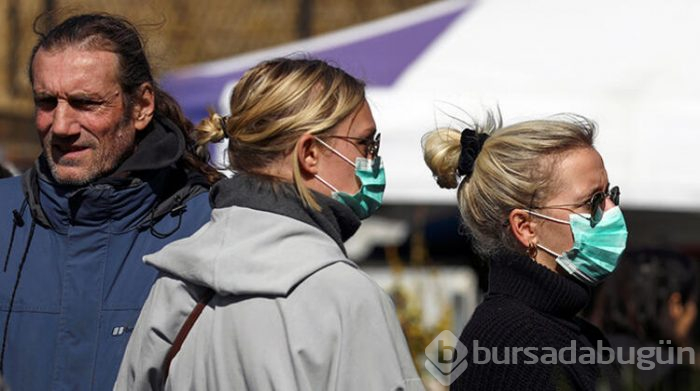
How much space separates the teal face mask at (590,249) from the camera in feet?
9.34

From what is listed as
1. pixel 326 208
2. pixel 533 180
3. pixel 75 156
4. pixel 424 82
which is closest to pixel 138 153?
pixel 75 156

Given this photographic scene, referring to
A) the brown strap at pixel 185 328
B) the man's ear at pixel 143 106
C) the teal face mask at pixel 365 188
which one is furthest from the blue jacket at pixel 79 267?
the teal face mask at pixel 365 188

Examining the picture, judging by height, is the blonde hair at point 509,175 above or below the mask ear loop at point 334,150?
below

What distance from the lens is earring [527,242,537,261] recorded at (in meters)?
2.87

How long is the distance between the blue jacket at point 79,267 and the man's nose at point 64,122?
0.13 metres

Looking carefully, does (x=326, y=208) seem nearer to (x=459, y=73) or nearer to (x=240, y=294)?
(x=240, y=294)

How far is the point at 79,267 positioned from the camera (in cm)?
293

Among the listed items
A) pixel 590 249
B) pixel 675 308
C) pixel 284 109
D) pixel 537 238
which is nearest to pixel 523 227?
pixel 537 238

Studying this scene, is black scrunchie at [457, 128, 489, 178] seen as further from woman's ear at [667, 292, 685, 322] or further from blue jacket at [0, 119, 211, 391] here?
woman's ear at [667, 292, 685, 322]

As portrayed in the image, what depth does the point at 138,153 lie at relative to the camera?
3.04 metres

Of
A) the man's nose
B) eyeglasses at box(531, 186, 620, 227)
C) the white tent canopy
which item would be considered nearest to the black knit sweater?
eyeglasses at box(531, 186, 620, 227)

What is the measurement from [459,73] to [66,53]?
259 cm
